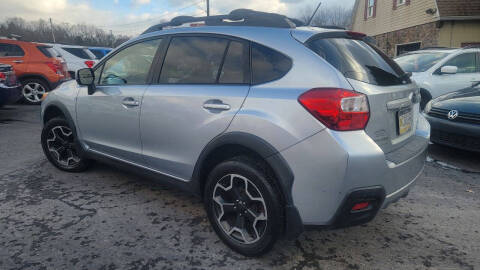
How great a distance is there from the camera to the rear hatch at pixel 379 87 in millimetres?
2031

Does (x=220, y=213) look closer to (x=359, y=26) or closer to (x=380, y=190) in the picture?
(x=380, y=190)

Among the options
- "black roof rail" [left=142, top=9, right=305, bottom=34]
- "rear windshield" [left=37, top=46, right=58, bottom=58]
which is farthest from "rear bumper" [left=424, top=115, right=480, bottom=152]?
"rear windshield" [left=37, top=46, right=58, bottom=58]

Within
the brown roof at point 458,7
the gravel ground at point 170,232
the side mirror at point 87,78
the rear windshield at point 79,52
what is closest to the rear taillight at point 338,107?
the gravel ground at point 170,232

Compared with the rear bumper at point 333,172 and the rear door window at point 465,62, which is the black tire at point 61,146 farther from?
the rear door window at point 465,62

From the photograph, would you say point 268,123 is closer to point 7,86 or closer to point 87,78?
point 87,78

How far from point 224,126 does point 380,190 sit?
1.08m

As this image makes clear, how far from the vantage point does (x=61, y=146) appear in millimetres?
3939

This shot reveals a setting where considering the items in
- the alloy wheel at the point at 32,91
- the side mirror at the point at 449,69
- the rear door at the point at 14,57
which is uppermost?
the rear door at the point at 14,57

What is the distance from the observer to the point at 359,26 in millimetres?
22312

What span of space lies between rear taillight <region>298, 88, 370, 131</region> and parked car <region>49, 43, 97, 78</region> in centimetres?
983

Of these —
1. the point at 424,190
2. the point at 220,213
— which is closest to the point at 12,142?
the point at 220,213

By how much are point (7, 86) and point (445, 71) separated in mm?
9015

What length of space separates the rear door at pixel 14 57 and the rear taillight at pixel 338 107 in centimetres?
907

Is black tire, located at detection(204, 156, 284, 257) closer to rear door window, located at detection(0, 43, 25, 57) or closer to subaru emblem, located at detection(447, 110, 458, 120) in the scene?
subaru emblem, located at detection(447, 110, 458, 120)
